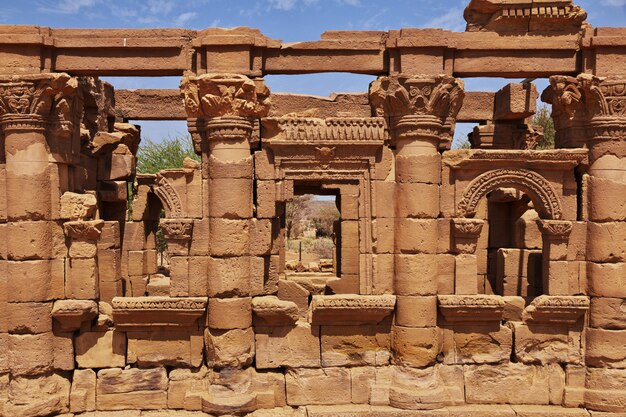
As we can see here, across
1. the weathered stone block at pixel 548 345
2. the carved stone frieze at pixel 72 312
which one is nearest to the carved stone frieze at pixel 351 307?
the weathered stone block at pixel 548 345

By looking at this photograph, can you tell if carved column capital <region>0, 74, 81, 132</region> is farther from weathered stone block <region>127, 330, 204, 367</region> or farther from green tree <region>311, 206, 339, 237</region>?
green tree <region>311, 206, 339, 237</region>

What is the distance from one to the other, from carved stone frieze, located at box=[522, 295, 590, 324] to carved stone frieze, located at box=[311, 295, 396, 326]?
2.19 meters

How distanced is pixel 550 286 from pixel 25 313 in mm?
7958

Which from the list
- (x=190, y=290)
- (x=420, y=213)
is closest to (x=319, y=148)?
(x=420, y=213)

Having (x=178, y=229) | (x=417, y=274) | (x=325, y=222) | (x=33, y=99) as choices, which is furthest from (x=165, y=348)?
(x=325, y=222)

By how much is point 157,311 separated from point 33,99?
356 cm

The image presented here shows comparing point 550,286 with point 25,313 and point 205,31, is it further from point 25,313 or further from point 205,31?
point 25,313

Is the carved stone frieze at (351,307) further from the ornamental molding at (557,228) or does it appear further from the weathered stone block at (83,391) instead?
the weathered stone block at (83,391)

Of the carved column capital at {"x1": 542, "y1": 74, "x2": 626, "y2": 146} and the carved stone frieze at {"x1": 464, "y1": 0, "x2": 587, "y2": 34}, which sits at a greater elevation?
the carved stone frieze at {"x1": 464, "y1": 0, "x2": 587, "y2": 34}

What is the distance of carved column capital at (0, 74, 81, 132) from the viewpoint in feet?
23.0

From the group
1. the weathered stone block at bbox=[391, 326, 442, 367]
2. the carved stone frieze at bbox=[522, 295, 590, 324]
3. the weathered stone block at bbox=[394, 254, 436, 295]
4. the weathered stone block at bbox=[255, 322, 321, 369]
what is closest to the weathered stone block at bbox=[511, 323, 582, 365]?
the carved stone frieze at bbox=[522, 295, 590, 324]

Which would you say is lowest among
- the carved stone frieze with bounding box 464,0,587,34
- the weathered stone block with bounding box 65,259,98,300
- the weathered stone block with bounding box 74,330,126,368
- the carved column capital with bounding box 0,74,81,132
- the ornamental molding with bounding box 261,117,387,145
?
the weathered stone block with bounding box 74,330,126,368

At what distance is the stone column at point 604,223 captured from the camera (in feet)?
24.3

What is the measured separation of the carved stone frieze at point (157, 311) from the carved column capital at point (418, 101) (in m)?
4.02
